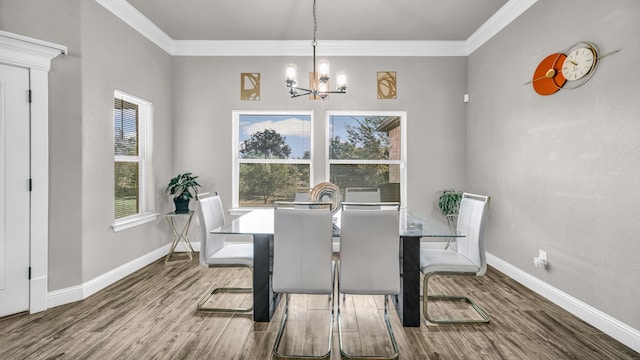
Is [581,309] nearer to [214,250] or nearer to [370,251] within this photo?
[370,251]

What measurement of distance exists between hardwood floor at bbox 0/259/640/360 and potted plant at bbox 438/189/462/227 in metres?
1.35

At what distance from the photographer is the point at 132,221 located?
3.53m

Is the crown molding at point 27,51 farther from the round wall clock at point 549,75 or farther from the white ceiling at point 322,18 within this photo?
the round wall clock at point 549,75

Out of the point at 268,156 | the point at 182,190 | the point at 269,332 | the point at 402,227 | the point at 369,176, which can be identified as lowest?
the point at 269,332

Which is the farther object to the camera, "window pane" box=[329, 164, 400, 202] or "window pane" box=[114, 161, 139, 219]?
"window pane" box=[329, 164, 400, 202]

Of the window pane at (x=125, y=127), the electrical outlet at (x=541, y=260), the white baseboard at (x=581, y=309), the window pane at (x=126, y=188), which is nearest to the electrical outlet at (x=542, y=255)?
the electrical outlet at (x=541, y=260)

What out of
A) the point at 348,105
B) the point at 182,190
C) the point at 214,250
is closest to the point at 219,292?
the point at 214,250

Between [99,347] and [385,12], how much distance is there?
4.00 m

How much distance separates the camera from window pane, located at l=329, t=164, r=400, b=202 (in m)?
4.51

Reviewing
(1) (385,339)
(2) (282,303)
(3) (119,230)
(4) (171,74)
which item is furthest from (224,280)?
(4) (171,74)

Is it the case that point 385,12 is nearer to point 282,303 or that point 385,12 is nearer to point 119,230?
point 282,303

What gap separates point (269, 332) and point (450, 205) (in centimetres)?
293

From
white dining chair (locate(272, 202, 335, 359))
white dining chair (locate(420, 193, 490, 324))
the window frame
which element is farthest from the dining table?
the window frame

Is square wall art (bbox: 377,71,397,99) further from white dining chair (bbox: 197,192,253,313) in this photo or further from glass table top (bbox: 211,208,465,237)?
white dining chair (bbox: 197,192,253,313)
